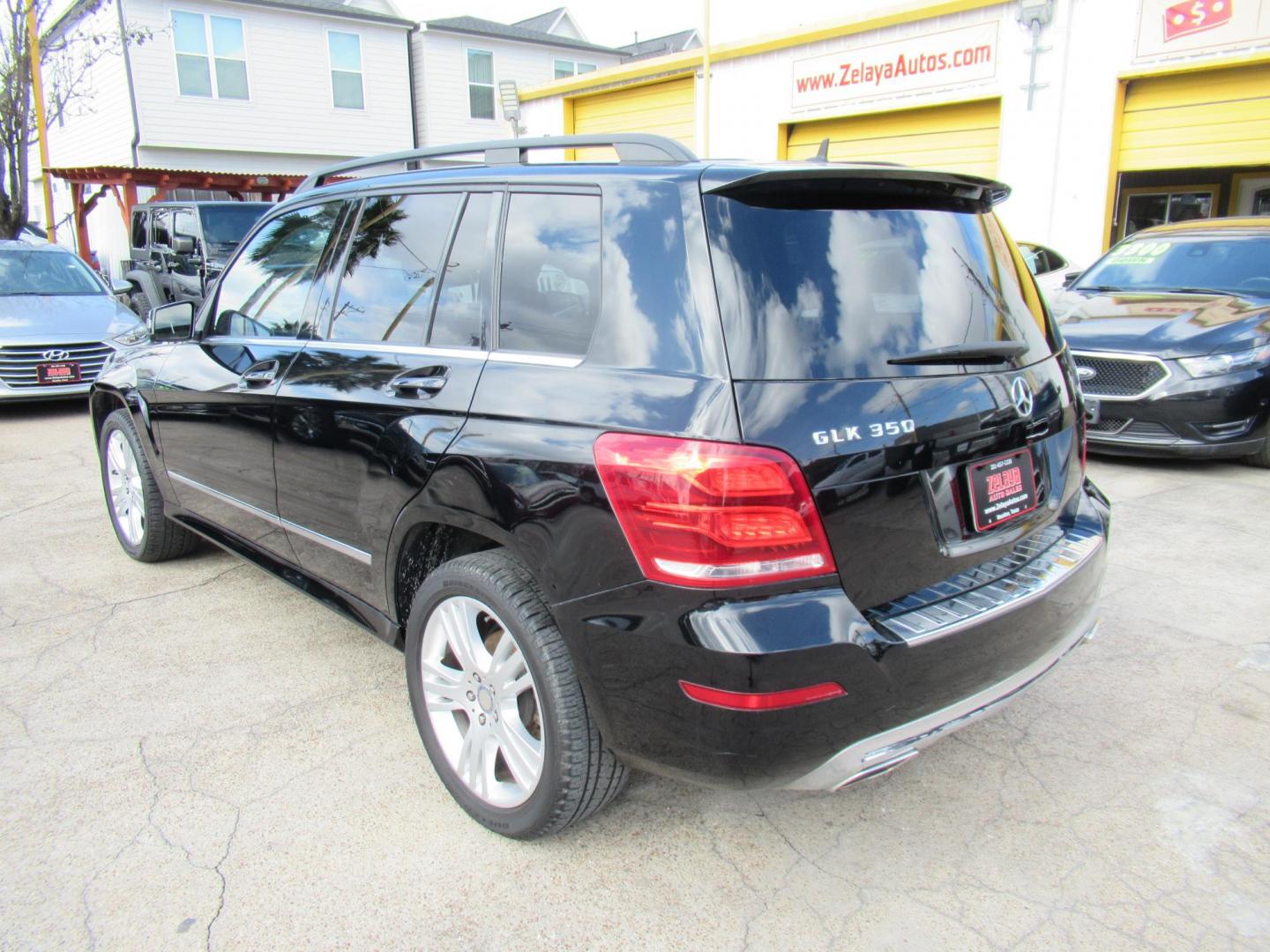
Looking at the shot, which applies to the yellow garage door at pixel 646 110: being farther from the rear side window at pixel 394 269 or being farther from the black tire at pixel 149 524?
the rear side window at pixel 394 269

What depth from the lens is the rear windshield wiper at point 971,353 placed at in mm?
2201

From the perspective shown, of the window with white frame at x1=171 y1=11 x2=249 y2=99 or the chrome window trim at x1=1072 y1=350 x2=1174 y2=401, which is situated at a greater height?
the window with white frame at x1=171 y1=11 x2=249 y2=99

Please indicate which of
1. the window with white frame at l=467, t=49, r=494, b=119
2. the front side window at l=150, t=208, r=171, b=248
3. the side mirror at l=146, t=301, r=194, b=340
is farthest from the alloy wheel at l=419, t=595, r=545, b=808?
the window with white frame at l=467, t=49, r=494, b=119

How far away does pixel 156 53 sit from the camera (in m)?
21.4

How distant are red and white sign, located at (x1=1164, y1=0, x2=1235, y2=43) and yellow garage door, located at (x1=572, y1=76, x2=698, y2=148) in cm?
771

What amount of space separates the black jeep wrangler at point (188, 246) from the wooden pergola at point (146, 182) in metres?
5.55

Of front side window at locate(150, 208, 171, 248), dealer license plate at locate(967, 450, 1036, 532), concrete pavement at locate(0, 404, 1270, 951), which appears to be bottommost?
concrete pavement at locate(0, 404, 1270, 951)

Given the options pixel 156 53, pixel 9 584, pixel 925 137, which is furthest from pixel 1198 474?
pixel 156 53

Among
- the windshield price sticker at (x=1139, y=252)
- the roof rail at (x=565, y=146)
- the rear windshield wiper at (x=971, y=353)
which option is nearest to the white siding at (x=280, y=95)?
the windshield price sticker at (x=1139, y=252)

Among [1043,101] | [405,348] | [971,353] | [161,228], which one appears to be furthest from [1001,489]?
[161,228]

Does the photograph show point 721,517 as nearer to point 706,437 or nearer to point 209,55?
point 706,437

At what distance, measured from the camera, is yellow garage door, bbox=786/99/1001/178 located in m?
12.6

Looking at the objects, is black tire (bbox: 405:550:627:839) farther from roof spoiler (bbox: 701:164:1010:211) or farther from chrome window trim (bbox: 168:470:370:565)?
roof spoiler (bbox: 701:164:1010:211)

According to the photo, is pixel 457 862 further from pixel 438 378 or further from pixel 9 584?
pixel 9 584
